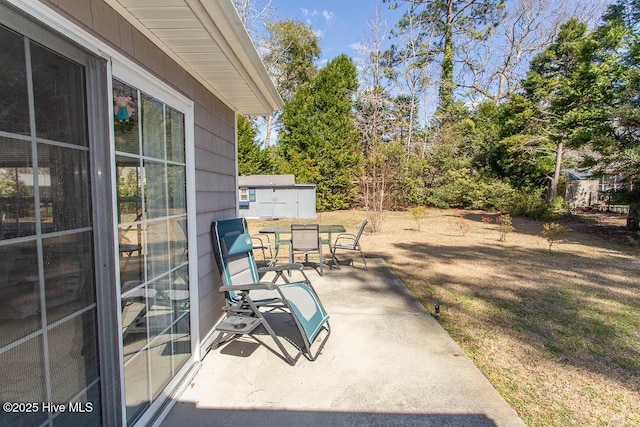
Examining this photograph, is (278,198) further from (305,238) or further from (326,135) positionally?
(305,238)

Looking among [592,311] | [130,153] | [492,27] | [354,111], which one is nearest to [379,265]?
[592,311]

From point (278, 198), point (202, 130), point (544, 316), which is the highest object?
point (202, 130)

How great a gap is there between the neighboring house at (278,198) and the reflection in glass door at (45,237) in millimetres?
14874

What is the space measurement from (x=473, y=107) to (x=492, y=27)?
5.15 m

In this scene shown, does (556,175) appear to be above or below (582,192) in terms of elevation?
above

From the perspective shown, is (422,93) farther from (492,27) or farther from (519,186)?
(519,186)

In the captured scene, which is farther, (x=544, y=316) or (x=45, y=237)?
(x=544, y=316)

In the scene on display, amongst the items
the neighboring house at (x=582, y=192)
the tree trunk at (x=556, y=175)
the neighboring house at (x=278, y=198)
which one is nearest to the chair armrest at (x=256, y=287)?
the neighboring house at (x=278, y=198)

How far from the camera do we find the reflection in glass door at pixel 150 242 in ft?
Result: 5.66

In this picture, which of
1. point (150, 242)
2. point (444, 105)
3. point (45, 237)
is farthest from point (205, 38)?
point (444, 105)

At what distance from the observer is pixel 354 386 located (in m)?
2.39

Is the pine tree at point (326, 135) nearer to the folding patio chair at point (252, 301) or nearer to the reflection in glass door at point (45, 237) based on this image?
the folding patio chair at point (252, 301)

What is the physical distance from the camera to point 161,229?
2.12 meters

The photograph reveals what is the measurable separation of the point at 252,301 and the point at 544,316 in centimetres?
337
